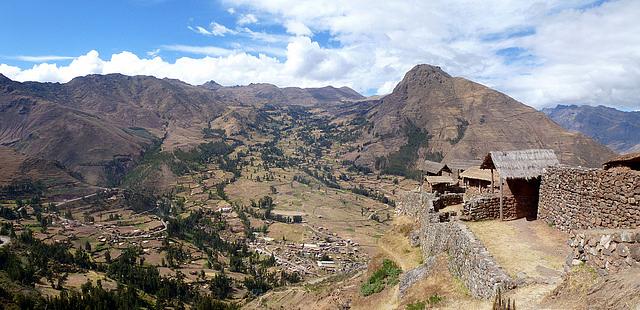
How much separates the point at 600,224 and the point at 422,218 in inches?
Result: 579

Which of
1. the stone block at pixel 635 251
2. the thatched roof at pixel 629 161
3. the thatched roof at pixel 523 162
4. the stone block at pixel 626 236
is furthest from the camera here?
the thatched roof at pixel 523 162

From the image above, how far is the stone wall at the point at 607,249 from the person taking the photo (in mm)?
11516

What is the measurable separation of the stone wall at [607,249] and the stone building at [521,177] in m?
10.1

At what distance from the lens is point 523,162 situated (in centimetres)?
2412

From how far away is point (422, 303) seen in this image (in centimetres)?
1875

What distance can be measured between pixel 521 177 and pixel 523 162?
1.08 m

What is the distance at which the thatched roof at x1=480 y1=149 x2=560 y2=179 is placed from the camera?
2364cm

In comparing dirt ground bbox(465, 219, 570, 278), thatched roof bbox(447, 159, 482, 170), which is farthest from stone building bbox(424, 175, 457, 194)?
dirt ground bbox(465, 219, 570, 278)

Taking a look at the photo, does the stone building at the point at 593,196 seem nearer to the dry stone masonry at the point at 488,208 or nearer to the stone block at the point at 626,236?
the dry stone masonry at the point at 488,208

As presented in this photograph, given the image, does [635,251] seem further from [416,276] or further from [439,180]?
[439,180]

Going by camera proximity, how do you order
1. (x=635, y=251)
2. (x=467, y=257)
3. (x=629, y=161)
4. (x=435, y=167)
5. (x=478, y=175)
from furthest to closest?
1. (x=435, y=167)
2. (x=478, y=175)
3. (x=467, y=257)
4. (x=629, y=161)
5. (x=635, y=251)

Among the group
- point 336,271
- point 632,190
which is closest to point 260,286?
point 336,271

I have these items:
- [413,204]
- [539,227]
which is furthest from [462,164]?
[539,227]

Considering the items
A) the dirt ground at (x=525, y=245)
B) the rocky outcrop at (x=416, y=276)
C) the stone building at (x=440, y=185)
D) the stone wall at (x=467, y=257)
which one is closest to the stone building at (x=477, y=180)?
the stone building at (x=440, y=185)
